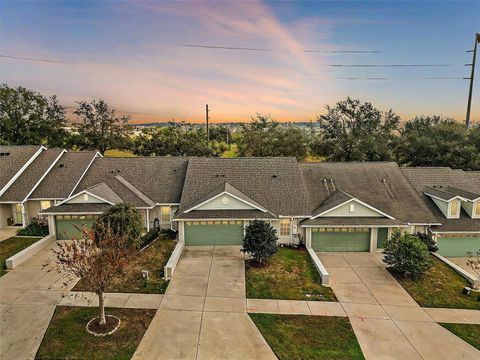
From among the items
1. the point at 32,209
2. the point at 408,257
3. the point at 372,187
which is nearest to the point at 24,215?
the point at 32,209

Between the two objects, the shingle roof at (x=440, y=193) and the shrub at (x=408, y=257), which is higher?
the shingle roof at (x=440, y=193)

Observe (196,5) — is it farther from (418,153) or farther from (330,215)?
(418,153)

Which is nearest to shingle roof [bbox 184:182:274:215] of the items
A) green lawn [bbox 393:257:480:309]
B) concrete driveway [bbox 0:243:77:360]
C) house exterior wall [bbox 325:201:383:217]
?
house exterior wall [bbox 325:201:383:217]

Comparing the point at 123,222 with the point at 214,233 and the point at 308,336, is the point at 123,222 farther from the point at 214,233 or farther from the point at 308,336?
the point at 308,336

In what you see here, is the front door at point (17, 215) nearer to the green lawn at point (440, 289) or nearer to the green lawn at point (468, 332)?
the green lawn at point (440, 289)

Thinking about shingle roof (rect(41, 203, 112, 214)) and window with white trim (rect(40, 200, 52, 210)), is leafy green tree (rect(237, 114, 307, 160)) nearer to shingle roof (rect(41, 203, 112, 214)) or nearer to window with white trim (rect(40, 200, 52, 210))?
shingle roof (rect(41, 203, 112, 214))

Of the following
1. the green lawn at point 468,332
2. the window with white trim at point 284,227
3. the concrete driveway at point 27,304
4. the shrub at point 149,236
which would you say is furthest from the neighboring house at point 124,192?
the green lawn at point 468,332
